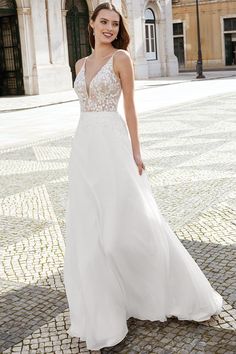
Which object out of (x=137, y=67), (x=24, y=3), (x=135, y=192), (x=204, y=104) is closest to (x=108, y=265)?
(x=135, y=192)

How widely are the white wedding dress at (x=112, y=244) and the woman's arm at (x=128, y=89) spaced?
0.04m

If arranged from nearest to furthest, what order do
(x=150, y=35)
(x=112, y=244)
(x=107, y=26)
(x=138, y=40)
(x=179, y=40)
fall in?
(x=112, y=244), (x=107, y=26), (x=138, y=40), (x=150, y=35), (x=179, y=40)

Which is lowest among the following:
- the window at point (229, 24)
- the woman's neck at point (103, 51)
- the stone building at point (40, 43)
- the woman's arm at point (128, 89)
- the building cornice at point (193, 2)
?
the woman's arm at point (128, 89)

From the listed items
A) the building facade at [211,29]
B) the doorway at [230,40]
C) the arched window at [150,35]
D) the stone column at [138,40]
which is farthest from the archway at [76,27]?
the doorway at [230,40]

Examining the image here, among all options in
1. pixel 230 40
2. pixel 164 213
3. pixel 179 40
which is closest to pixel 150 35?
pixel 230 40

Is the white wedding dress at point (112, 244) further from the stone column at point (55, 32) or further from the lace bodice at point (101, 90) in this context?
the stone column at point (55, 32)

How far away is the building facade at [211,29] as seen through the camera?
42.9 metres

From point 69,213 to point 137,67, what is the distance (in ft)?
88.4

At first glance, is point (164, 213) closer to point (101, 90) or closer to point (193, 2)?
point (101, 90)

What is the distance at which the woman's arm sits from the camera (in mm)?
2873

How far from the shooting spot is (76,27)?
2503 centimetres

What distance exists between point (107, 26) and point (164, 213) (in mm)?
2531

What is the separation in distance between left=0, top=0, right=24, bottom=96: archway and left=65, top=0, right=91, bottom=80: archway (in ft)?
10.7

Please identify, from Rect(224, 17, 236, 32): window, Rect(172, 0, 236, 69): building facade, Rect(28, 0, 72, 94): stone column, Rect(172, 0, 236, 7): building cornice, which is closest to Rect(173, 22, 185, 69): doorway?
Rect(172, 0, 236, 69): building facade
